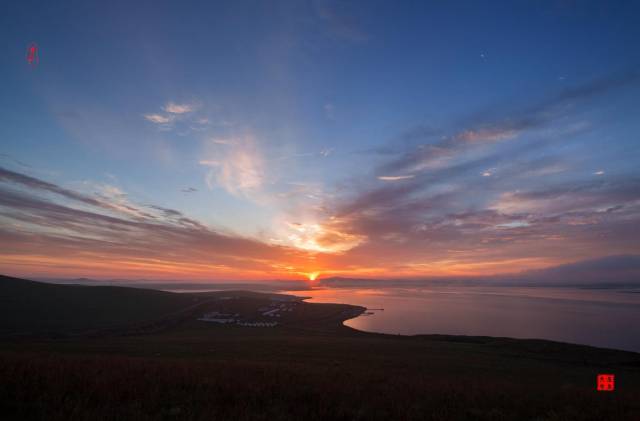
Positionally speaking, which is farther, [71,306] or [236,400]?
[71,306]

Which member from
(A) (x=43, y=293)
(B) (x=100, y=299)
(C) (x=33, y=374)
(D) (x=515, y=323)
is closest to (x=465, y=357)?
(C) (x=33, y=374)

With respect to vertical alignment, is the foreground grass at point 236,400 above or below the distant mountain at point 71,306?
above

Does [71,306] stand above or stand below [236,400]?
below

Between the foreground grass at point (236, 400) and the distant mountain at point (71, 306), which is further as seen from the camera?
the distant mountain at point (71, 306)

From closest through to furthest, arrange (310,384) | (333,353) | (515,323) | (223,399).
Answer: (223,399) < (310,384) < (333,353) < (515,323)

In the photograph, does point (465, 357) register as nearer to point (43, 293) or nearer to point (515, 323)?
point (515, 323)

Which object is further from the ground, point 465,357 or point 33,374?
point 33,374

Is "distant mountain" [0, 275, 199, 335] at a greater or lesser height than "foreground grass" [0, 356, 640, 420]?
lesser

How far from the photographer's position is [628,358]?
4231cm

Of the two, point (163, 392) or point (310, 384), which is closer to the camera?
point (163, 392)

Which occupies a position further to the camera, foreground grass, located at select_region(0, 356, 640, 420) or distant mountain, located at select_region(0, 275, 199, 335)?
distant mountain, located at select_region(0, 275, 199, 335)

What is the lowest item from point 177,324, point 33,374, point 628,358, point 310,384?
point 177,324

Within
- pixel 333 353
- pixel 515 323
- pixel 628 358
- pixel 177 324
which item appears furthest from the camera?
pixel 515 323

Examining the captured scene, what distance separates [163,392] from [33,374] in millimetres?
3845
